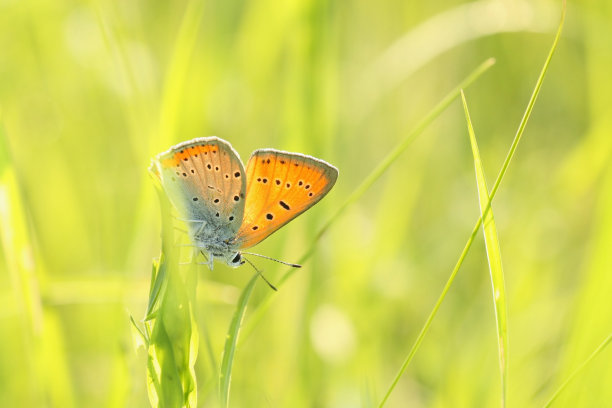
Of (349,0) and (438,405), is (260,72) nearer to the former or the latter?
(438,405)

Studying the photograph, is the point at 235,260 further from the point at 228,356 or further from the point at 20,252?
the point at 228,356

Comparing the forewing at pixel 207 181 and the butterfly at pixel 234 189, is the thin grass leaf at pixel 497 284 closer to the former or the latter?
the butterfly at pixel 234 189

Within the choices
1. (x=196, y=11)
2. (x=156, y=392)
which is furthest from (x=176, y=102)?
(x=156, y=392)

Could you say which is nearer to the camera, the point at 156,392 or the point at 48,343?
the point at 156,392

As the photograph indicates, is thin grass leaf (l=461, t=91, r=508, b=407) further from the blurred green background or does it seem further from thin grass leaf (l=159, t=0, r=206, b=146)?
thin grass leaf (l=159, t=0, r=206, b=146)

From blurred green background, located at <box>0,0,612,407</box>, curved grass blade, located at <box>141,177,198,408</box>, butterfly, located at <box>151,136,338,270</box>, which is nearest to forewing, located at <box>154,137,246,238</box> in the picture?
butterfly, located at <box>151,136,338,270</box>

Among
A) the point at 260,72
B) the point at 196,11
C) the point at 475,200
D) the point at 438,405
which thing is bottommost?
the point at 438,405

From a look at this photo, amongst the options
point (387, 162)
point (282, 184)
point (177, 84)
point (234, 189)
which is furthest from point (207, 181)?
point (387, 162)
